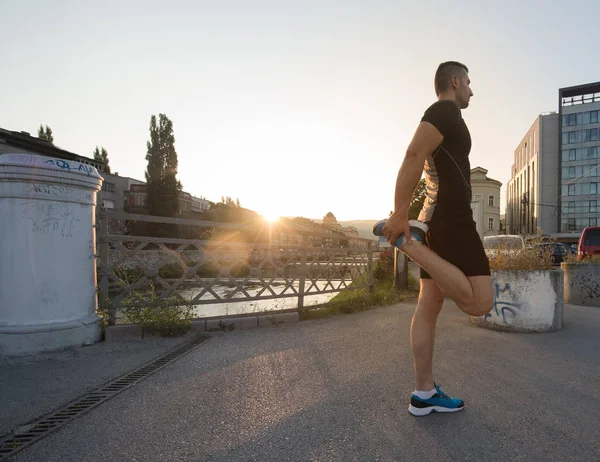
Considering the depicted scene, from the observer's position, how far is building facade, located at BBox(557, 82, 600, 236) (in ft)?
194

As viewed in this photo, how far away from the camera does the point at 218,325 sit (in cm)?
505

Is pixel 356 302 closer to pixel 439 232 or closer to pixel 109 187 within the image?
pixel 439 232

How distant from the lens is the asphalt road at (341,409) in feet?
6.64

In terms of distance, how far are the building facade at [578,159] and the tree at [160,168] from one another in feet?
193

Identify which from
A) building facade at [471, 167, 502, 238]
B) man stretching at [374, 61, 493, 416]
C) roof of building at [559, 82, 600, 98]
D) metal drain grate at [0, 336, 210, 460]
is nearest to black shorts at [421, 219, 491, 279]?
man stretching at [374, 61, 493, 416]

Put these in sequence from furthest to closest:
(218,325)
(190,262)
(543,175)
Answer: (543,175) → (190,262) → (218,325)

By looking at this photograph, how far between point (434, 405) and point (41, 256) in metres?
3.71

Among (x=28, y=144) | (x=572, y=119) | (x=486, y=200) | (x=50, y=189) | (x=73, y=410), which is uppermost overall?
(x=572, y=119)

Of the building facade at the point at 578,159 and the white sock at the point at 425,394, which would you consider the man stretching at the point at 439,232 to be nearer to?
the white sock at the point at 425,394

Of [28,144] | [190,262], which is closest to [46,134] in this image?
[28,144]

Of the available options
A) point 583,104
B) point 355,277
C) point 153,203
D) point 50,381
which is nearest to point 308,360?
point 50,381

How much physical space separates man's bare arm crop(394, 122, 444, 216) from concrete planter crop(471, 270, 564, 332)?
355cm

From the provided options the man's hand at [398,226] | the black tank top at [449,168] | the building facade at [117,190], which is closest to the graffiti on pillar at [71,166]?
the man's hand at [398,226]

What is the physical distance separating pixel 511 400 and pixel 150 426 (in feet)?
7.71
